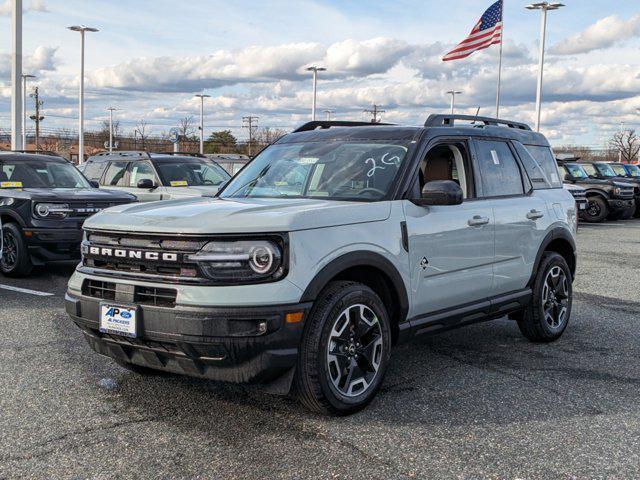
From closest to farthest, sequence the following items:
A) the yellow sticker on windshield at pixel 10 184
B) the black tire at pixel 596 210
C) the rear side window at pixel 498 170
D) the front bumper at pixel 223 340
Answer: the front bumper at pixel 223 340 → the rear side window at pixel 498 170 → the yellow sticker on windshield at pixel 10 184 → the black tire at pixel 596 210

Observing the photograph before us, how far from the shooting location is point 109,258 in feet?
14.2

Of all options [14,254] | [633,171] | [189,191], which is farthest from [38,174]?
[633,171]

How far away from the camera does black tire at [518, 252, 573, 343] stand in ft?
20.1

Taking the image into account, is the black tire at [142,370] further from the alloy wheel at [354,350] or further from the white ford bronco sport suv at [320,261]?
the alloy wheel at [354,350]

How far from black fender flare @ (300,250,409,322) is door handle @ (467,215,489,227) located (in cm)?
92

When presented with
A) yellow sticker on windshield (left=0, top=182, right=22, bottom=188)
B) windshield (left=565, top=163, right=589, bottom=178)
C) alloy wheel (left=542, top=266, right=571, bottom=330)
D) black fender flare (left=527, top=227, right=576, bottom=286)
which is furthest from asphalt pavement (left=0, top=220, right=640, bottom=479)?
windshield (left=565, top=163, right=589, bottom=178)

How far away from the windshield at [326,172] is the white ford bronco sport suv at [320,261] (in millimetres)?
13

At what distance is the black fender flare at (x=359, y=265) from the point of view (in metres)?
4.04

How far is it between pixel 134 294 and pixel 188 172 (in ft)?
30.9

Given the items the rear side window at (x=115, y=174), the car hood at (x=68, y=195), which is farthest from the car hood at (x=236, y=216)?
the rear side window at (x=115, y=174)

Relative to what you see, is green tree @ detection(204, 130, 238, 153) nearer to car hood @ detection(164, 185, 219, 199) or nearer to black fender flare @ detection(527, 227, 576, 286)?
car hood @ detection(164, 185, 219, 199)

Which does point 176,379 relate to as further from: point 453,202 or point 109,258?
point 453,202

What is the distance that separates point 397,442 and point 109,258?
2.00 meters

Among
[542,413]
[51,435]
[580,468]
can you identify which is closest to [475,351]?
[542,413]
